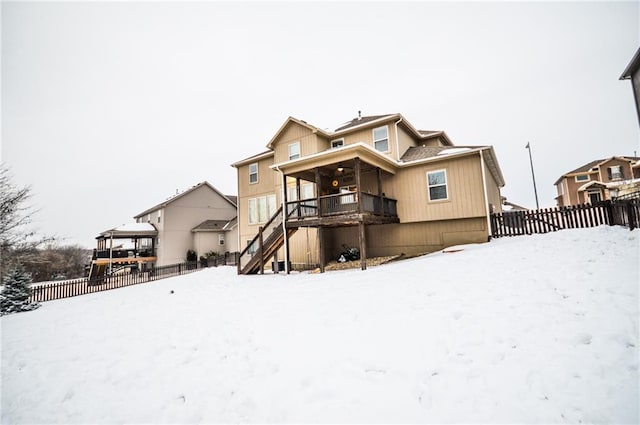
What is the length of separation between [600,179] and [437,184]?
123 feet

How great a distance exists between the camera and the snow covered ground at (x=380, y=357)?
314cm

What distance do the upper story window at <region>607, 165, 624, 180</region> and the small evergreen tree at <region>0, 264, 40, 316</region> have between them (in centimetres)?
5523

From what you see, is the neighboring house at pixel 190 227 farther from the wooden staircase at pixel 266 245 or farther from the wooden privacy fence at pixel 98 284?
the wooden staircase at pixel 266 245

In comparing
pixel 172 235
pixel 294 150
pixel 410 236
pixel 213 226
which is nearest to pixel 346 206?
pixel 410 236

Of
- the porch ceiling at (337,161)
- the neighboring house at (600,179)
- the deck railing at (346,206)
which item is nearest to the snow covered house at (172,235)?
the porch ceiling at (337,161)

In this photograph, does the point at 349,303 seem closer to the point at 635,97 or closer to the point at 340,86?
the point at 635,97

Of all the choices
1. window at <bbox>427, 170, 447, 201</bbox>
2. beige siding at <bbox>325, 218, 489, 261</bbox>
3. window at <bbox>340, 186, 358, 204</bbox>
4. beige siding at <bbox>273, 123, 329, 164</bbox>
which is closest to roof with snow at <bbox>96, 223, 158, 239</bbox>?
beige siding at <bbox>273, 123, 329, 164</bbox>

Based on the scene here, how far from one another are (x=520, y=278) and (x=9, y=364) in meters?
11.1

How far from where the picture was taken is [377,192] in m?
14.8

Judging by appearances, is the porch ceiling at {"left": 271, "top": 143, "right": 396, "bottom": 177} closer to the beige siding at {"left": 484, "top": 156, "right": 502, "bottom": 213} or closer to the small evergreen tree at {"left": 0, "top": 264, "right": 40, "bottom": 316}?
the beige siding at {"left": 484, "top": 156, "right": 502, "bottom": 213}

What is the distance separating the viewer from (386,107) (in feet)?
395

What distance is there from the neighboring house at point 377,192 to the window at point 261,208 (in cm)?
18

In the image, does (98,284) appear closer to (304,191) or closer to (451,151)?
(304,191)

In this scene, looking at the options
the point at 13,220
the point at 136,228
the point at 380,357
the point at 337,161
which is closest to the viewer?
the point at 380,357
